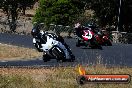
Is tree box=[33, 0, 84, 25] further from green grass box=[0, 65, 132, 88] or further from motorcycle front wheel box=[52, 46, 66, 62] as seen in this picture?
green grass box=[0, 65, 132, 88]

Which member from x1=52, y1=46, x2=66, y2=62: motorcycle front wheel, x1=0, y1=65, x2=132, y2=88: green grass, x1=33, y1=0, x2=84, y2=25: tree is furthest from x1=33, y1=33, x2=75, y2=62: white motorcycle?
x1=33, y1=0, x2=84, y2=25: tree

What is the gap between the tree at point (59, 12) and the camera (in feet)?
188

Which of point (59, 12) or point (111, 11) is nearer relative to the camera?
point (111, 11)

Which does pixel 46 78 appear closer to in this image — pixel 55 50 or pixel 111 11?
pixel 55 50

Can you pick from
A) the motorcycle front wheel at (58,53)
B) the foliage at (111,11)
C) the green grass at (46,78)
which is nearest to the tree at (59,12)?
the foliage at (111,11)

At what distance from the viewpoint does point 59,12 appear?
58.3 m

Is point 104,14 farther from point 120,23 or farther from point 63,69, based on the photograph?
point 63,69

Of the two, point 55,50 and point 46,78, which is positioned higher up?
point 46,78

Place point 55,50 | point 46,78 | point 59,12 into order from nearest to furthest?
point 46,78 → point 55,50 → point 59,12

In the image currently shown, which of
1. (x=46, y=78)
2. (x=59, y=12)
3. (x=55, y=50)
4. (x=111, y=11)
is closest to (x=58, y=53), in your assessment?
(x=55, y=50)

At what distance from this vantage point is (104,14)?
189 ft

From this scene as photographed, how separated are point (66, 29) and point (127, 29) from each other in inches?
390

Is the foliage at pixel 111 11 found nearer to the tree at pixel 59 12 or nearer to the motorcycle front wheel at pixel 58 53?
the tree at pixel 59 12

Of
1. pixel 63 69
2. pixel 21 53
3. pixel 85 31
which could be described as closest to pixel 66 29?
pixel 85 31
